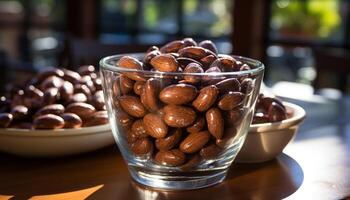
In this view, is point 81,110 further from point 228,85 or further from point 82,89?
point 228,85

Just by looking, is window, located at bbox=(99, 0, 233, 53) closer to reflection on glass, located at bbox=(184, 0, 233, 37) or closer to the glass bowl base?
reflection on glass, located at bbox=(184, 0, 233, 37)

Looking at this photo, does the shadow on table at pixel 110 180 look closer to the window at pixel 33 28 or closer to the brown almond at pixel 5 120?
the brown almond at pixel 5 120

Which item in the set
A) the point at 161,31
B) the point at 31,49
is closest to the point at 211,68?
the point at 161,31

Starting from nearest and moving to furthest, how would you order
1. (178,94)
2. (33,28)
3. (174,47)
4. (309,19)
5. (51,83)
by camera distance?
(178,94) < (174,47) < (51,83) < (309,19) < (33,28)

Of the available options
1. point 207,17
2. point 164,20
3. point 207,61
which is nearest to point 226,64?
point 207,61

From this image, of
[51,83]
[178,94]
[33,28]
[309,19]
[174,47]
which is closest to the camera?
[178,94]

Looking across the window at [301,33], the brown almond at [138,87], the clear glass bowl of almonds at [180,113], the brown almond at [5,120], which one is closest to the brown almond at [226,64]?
the clear glass bowl of almonds at [180,113]

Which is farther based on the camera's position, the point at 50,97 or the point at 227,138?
the point at 50,97
